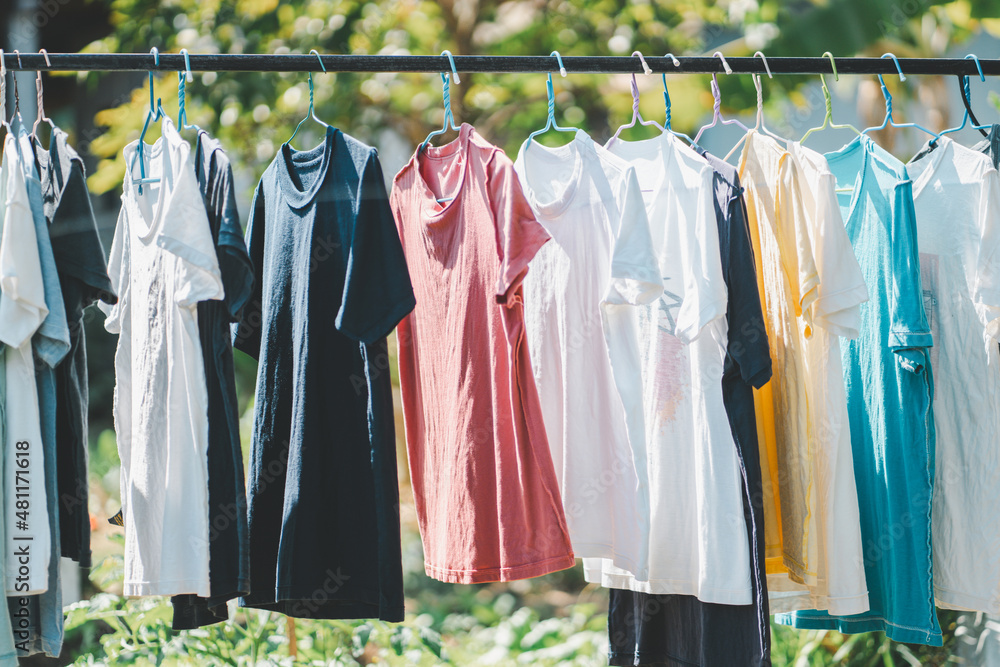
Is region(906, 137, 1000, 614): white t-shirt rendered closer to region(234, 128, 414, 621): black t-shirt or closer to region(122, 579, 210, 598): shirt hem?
region(234, 128, 414, 621): black t-shirt

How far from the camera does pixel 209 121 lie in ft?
15.7

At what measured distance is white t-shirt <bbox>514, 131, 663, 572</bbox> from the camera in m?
1.98

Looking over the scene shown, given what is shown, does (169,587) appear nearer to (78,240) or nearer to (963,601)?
(78,240)

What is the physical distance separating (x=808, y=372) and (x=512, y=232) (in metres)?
0.84

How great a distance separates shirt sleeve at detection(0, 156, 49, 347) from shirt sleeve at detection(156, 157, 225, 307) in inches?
11.1

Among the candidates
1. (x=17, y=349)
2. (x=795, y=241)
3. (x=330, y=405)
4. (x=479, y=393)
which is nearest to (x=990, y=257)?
(x=795, y=241)

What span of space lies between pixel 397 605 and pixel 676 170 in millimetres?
1245

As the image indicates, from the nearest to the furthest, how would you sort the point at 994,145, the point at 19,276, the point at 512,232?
the point at 19,276, the point at 512,232, the point at 994,145

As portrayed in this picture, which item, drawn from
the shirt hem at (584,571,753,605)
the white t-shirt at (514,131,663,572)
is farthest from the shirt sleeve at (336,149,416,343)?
the shirt hem at (584,571,753,605)

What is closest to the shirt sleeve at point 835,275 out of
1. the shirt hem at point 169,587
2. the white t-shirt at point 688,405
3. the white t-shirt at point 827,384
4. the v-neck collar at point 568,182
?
the white t-shirt at point 827,384

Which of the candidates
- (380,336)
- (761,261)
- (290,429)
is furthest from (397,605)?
(761,261)

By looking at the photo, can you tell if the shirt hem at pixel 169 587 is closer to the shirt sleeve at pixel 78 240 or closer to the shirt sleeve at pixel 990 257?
the shirt sleeve at pixel 78 240

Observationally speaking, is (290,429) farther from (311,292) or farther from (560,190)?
(560,190)

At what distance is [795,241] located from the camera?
2.07 metres
